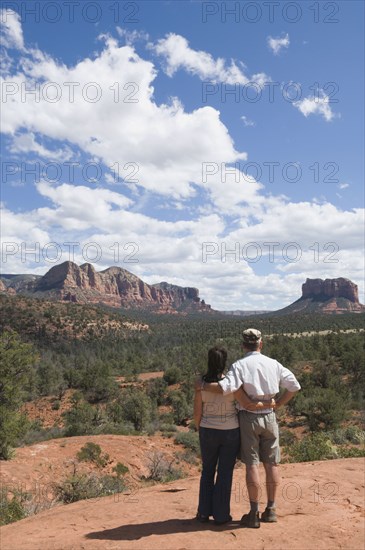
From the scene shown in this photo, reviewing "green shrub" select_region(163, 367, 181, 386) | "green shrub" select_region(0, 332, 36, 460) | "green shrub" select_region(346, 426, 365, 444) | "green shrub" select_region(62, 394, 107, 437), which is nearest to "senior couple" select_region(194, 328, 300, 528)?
"green shrub" select_region(346, 426, 365, 444)

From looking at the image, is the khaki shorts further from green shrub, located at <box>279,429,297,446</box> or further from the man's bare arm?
green shrub, located at <box>279,429,297,446</box>

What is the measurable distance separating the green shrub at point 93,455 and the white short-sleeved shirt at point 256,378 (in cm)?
1144

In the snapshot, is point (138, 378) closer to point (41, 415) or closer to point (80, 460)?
point (41, 415)

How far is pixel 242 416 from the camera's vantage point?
4688 mm

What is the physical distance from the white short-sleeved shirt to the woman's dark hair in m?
0.09

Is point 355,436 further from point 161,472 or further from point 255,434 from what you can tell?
point 255,434

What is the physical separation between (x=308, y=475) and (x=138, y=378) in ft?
133

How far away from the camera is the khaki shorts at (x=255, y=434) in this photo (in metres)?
4.62

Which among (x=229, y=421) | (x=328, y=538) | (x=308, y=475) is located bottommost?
(x=308, y=475)

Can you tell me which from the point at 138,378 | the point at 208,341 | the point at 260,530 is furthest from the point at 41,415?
the point at 208,341

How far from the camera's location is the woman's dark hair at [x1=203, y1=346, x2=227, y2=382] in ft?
15.3

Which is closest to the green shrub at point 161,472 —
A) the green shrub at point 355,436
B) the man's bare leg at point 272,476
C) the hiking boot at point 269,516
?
the green shrub at point 355,436

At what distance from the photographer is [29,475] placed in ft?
42.7

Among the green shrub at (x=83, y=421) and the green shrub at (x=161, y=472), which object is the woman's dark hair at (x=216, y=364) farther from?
the green shrub at (x=83, y=421)
